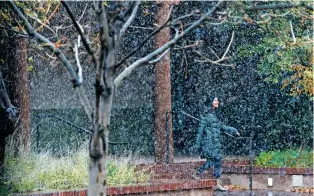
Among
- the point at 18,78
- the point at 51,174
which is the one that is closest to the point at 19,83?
the point at 18,78

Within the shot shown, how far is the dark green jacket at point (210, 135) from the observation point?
46.4ft

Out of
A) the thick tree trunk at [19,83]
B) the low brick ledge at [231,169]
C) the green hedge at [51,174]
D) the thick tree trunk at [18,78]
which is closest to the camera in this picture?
the green hedge at [51,174]

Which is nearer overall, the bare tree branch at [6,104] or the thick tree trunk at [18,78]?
the bare tree branch at [6,104]

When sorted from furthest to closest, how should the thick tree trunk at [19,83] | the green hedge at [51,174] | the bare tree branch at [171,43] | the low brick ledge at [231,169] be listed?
1. the low brick ledge at [231,169]
2. the thick tree trunk at [19,83]
3. the green hedge at [51,174]
4. the bare tree branch at [171,43]

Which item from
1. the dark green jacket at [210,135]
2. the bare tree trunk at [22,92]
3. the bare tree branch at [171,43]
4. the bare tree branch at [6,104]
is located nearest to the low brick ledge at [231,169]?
the dark green jacket at [210,135]

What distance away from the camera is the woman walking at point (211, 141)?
14.1 m

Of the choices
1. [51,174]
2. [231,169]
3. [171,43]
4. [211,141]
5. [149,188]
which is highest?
[171,43]

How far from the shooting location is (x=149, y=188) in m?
10.7

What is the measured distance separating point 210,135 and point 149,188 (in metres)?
3.84

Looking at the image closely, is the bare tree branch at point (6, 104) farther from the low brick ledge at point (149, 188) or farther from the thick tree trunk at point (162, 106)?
the thick tree trunk at point (162, 106)

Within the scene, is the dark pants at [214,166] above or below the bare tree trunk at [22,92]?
below

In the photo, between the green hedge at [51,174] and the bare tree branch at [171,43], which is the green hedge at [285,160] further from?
the bare tree branch at [171,43]

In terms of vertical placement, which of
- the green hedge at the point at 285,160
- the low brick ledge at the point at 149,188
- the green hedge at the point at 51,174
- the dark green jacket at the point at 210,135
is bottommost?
the low brick ledge at the point at 149,188

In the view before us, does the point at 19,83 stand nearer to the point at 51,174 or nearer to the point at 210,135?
the point at 51,174
